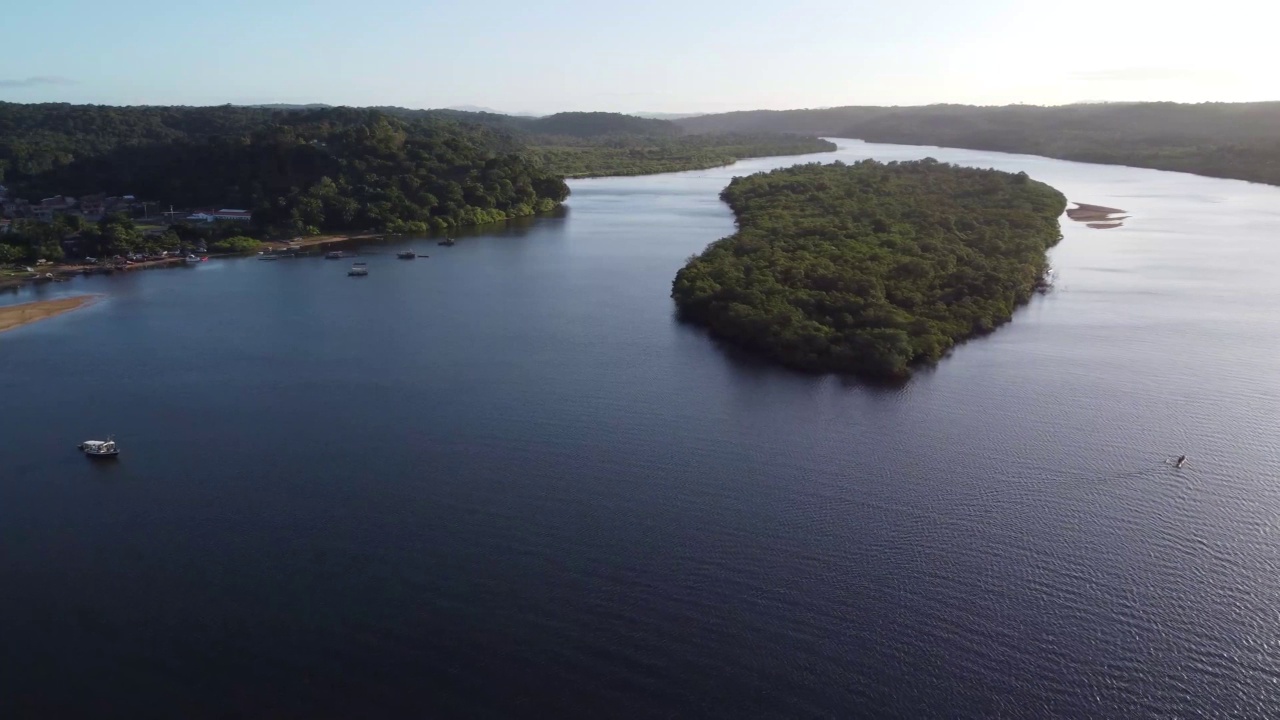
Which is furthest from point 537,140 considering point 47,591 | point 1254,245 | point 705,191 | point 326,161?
point 47,591

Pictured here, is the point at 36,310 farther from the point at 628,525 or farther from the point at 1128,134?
the point at 1128,134

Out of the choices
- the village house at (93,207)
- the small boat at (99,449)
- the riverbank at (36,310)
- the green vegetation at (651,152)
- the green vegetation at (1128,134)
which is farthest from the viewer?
the green vegetation at (651,152)

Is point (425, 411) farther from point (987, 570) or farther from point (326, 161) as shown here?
point (326, 161)

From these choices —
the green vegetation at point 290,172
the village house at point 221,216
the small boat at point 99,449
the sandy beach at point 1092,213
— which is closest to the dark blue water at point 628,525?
the small boat at point 99,449

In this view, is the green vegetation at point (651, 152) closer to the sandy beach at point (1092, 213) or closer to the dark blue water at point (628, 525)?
the sandy beach at point (1092, 213)

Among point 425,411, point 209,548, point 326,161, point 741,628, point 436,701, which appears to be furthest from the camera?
point 326,161

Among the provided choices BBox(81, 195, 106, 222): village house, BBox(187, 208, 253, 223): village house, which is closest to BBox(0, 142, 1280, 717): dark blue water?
BBox(187, 208, 253, 223): village house

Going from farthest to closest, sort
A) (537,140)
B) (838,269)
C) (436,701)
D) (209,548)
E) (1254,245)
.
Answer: (537,140)
(1254,245)
(838,269)
(209,548)
(436,701)
